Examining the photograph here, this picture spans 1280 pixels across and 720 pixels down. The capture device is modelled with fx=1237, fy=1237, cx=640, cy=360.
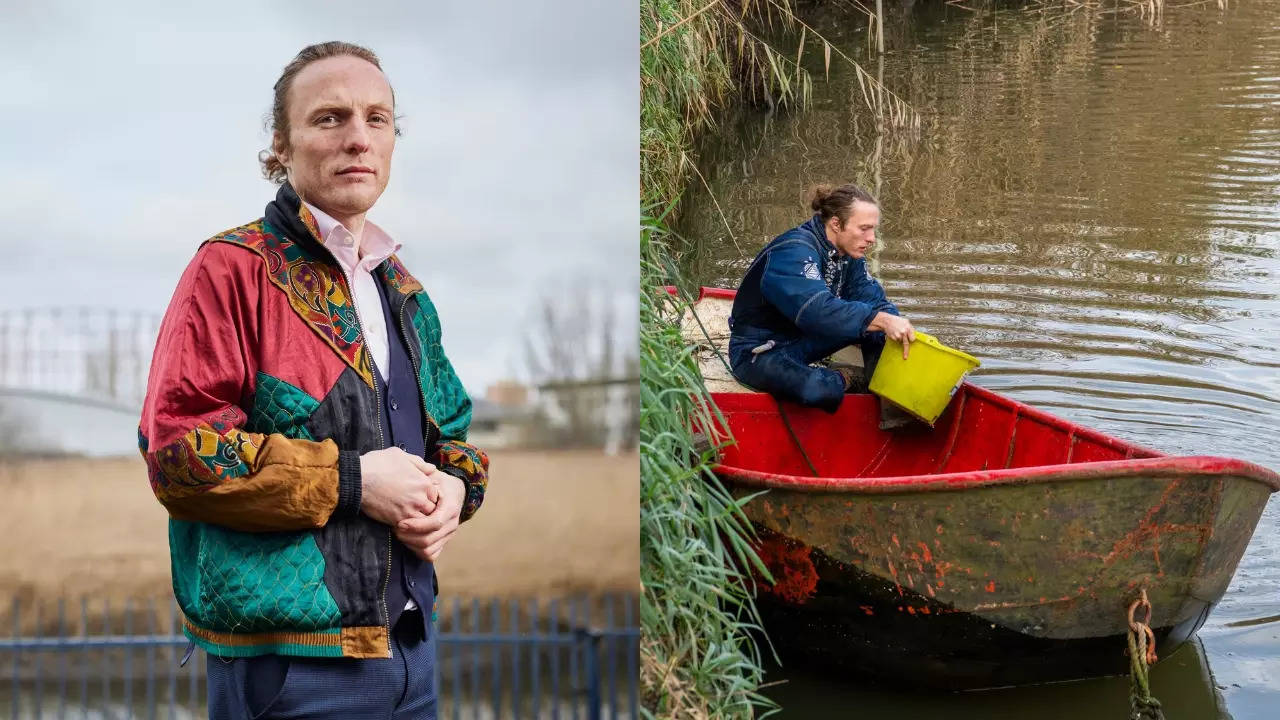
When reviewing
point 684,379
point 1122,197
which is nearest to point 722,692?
point 684,379

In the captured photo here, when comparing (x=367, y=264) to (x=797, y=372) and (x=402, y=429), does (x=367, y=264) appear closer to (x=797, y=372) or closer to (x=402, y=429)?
(x=402, y=429)

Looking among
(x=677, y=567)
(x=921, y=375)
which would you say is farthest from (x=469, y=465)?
(x=921, y=375)

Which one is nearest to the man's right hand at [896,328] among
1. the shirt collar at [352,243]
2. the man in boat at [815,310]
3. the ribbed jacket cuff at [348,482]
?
the man in boat at [815,310]

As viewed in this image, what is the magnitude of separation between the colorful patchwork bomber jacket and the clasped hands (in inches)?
0.9

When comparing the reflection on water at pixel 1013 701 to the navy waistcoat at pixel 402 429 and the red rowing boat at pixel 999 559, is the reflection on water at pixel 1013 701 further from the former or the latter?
the navy waistcoat at pixel 402 429

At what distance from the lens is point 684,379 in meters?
3.05

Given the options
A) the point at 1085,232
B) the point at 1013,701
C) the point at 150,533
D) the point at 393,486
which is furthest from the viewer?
the point at 1085,232

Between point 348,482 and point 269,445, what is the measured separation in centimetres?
10

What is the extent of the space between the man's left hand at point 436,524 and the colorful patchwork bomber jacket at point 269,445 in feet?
0.11

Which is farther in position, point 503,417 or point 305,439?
point 503,417

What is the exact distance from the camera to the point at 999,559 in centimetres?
310

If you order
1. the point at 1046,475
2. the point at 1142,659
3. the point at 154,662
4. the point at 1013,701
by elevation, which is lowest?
the point at 154,662

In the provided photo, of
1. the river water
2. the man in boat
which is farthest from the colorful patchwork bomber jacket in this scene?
the man in boat

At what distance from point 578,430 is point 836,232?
1221 mm
